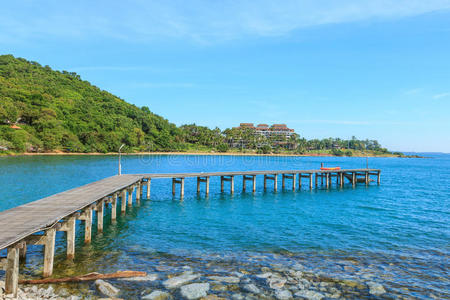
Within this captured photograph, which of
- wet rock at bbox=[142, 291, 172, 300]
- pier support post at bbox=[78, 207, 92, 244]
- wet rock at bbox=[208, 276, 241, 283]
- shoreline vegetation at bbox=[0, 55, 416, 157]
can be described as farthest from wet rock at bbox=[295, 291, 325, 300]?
shoreline vegetation at bbox=[0, 55, 416, 157]

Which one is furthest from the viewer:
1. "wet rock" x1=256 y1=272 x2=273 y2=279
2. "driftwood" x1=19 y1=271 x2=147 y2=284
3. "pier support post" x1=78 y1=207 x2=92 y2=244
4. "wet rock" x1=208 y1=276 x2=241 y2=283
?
"pier support post" x1=78 y1=207 x2=92 y2=244

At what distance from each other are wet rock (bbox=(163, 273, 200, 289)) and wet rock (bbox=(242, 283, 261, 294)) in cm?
222

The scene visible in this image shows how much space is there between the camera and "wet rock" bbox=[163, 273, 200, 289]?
38.7 feet

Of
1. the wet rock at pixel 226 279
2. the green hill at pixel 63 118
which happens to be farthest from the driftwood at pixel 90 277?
the green hill at pixel 63 118

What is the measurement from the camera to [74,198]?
17.7 meters

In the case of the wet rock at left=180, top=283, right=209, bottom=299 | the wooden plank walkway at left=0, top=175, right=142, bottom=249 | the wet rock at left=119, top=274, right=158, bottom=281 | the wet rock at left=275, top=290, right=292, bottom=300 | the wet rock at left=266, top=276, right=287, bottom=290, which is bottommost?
the wet rock at left=275, top=290, right=292, bottom=300

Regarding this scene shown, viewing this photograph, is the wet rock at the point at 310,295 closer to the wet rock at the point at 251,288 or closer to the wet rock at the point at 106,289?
the wet rock at the point at 251,288

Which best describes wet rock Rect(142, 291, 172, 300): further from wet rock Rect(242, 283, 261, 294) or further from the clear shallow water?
wet rock Rect(242, 283, 261, 294)

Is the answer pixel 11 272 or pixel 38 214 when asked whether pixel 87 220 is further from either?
pixel 11 272

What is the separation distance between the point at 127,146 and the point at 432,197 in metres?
106

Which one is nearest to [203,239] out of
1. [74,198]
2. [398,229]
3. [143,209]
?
[74,198]

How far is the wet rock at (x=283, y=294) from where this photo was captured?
11047mm

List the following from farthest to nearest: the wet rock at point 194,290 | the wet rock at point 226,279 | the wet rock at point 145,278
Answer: the wet rock at point 226,279 → the wet rock at point 145,278 → the wet rock at point 194,290

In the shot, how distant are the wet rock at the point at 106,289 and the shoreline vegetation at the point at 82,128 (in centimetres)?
8175
